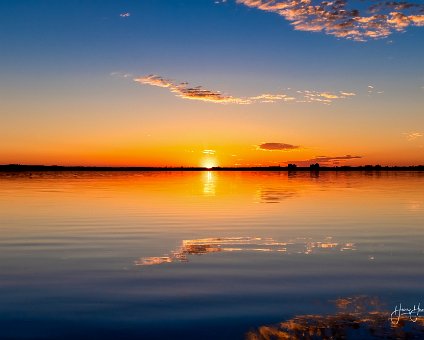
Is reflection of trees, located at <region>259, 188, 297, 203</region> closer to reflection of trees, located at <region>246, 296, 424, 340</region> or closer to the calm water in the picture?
the calm water

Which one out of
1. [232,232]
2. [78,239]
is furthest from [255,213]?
[78,239]

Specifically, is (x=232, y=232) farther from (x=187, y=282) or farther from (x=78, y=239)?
(x=187, y=282)

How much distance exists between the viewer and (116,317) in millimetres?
11375

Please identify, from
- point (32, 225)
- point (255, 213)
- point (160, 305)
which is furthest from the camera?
point (255, 213)

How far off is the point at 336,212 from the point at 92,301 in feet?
86.4

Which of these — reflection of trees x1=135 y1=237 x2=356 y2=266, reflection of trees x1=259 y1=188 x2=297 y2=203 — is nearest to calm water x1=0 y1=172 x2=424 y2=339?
reflection of trees x1=135 y1=237 x2=356 y2=266

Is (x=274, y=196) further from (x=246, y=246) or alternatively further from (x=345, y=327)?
A: (x=345, y=327)

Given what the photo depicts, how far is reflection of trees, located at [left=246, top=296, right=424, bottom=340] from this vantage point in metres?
9.88

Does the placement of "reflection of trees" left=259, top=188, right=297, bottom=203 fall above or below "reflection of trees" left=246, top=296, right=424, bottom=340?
above

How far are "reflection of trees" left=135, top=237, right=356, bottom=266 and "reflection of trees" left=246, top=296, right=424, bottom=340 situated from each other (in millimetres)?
8141

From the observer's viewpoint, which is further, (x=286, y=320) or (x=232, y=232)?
(x=232, y=232)

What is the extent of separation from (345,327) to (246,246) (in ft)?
36.7

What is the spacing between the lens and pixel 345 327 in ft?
34.1

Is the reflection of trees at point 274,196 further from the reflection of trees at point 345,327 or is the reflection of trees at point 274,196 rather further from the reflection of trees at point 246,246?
the reflection of trees at point 345,327
